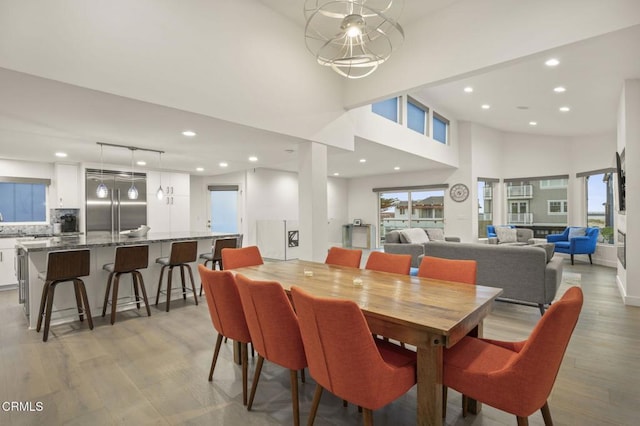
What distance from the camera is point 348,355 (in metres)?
1.45

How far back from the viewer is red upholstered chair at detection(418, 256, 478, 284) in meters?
2.56

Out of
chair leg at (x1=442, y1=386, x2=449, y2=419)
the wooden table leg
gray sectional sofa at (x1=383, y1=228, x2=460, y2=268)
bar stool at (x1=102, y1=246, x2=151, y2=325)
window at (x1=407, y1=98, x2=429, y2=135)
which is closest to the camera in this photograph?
the wooden table leg

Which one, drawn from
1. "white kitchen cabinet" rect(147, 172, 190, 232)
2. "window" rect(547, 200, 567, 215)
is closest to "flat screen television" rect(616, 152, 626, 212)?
"window" rect(547, 200, 567, 215)

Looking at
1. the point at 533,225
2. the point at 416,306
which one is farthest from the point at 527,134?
the point at 416,306

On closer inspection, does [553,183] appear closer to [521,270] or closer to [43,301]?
[521,270]

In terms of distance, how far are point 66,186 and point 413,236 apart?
275 inches

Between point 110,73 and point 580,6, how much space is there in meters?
4.03

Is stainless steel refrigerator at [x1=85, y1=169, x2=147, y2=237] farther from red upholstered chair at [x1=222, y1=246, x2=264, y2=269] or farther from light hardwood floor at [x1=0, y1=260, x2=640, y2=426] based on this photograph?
red upholstered chair at [x1=222, y1=246, x2=264, y2=269]

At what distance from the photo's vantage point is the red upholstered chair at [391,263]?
2961mm

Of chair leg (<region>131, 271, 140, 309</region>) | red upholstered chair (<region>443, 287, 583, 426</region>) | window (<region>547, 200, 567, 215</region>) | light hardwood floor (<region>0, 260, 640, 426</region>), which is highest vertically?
window (<region>547, 200, 567, 215</region>)

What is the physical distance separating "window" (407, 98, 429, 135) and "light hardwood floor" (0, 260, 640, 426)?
440 cm

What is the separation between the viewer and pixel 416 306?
1801 millimetres

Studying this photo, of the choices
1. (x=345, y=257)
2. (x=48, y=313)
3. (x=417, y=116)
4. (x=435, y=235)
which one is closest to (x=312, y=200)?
(x=345, y=257)

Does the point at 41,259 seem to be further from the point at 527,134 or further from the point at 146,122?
the point at 527,134
